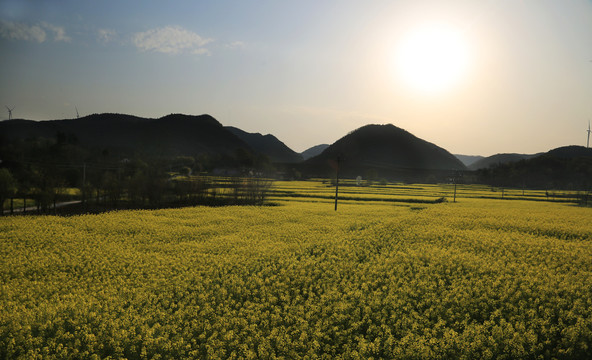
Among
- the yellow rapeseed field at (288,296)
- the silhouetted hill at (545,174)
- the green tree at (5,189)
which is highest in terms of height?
the silhouetted hill at (545,174)

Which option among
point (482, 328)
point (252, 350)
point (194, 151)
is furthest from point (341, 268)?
point (194, 151)

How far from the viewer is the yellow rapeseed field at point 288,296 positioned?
348 inches

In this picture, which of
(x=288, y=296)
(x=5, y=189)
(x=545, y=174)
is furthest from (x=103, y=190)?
(x=545, y=174)

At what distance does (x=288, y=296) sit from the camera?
39.7ft

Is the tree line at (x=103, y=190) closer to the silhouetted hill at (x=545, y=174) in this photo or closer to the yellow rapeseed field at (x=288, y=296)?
the yellow rapeseed field at (x=288, y=296)

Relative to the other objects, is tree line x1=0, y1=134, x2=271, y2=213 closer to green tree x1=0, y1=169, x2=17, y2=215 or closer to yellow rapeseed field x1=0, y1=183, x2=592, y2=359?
green tree x1=0, y1=169, x2=17, y2=215

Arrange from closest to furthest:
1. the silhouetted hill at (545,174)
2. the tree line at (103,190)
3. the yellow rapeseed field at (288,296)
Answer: the yellow rapeseed field at (288,296) < the tree line at (103,190) < the silhouetted hill at (545,174)

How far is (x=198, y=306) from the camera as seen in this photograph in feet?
35.0

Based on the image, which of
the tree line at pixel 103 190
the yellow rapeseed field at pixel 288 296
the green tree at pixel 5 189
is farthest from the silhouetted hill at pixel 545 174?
the green tree at pixel 5 189

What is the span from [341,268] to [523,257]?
1094cm

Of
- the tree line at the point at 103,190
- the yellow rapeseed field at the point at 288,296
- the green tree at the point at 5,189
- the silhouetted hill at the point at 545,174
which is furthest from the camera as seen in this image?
the silhouetted hill at the point at 545,174

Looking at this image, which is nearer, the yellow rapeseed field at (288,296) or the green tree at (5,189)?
the yellow rapeseed field at (288,296)

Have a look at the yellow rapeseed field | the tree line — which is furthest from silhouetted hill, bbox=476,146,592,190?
the yellow rapeseed field

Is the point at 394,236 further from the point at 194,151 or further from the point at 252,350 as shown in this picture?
the point at 194,151
